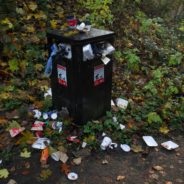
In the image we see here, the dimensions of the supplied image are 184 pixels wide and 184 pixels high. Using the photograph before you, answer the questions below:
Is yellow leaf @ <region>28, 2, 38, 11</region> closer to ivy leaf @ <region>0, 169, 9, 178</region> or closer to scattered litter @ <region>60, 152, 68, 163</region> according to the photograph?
scattered litter @ <region>60, 152, 68, 163</region>

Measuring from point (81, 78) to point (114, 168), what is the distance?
4.24 feet

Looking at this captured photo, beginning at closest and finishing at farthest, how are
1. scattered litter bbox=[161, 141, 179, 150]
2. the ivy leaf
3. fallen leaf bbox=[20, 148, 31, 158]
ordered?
the ivy leaf, fallen leaf bbox=[20, 148, 31, 158], scattered litter bbox=[161, 141, 179, 150]

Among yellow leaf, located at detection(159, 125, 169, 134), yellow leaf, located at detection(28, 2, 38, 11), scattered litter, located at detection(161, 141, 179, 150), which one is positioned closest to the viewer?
scattered litter, located at detection(161, 141, 179, 150)

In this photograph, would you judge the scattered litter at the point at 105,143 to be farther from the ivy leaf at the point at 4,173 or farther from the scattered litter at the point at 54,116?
the ivy leaf at the point at 4,173

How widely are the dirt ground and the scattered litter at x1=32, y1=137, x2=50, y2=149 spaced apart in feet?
0.27

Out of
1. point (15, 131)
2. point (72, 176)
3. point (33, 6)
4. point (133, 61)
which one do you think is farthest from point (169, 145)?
point (33, 6)

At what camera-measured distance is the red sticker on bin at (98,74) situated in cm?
411

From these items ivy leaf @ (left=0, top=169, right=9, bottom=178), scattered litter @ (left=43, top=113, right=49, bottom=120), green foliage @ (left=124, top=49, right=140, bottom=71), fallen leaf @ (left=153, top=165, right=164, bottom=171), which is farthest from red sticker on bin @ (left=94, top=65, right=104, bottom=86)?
green foliage @ (left=124, top=49, right=140, bottom=71)

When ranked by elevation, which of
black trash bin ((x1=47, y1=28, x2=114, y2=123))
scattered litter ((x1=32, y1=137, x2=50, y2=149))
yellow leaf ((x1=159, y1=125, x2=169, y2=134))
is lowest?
yellow leaf ((x1=159, y1=125, x2=169, y2=134))

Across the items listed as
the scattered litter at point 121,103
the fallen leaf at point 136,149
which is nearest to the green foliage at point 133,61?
the scattered litter at point 121,103

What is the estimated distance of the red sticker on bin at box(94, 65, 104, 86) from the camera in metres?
4.11

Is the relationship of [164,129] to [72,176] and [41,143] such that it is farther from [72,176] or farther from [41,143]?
[41,143]

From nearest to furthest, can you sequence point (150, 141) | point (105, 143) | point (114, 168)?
point (114, 168), point (105, 143), point (150, 141)

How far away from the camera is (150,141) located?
169 inches
